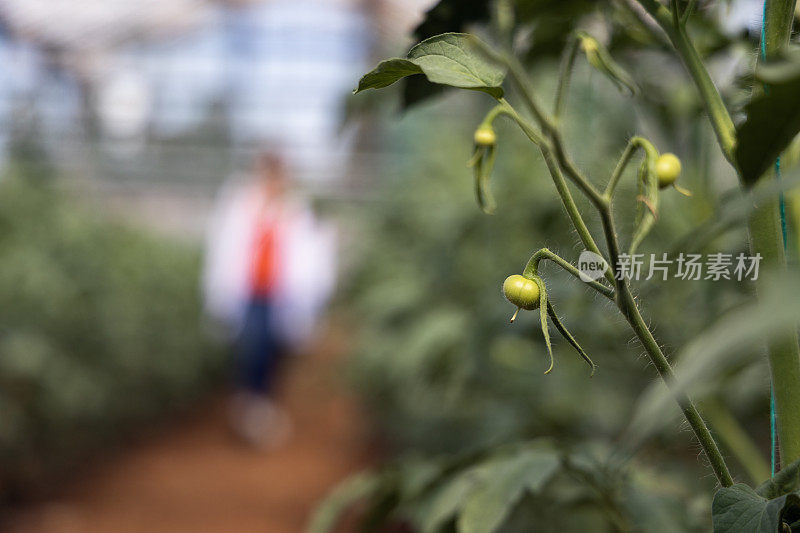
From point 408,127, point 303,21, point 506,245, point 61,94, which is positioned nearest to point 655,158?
point 506,245

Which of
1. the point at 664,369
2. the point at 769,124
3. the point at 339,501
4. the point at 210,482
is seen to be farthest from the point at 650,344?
the point at 210,482

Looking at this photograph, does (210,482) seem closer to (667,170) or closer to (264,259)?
(264,259)

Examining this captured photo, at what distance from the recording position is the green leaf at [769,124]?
0.33 meters

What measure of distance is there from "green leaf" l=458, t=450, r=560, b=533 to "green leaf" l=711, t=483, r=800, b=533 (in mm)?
170

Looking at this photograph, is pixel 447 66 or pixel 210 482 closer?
pixel 447 66

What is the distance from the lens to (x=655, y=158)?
431mm

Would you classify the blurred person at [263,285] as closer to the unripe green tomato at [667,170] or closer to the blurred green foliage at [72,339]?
the blurred green foliage at [72,339]

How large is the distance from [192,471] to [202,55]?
753 cm

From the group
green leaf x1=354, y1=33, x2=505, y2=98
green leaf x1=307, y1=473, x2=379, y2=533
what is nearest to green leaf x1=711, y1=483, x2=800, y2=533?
green leaf x1=354, y1=33, x2=505, y2=98

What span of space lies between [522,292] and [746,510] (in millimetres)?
171

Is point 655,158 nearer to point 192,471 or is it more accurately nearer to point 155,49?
point 192,471

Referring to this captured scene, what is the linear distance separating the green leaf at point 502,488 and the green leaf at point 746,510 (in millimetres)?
170

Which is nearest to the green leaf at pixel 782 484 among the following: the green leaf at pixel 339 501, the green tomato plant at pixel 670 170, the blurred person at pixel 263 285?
the green tomato plant at pixel 670 170

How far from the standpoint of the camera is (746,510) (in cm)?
41
